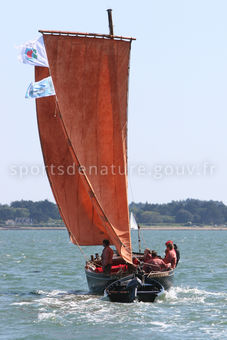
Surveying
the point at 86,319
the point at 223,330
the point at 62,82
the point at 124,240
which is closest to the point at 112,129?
the point at 62,82

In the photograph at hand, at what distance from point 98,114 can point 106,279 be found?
707cm

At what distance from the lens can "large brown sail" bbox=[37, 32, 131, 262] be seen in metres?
27.6

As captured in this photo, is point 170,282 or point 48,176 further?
point 48,176

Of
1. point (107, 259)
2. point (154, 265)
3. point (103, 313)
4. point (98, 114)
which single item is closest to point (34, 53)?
point (98, 114)

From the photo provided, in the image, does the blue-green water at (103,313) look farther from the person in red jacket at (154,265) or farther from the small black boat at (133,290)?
the person in red jacket at (154,265)

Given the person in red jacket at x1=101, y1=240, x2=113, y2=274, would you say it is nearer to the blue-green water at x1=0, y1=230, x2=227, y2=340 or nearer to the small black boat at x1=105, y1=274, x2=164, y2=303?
the blue-green water at x1=0, y1=230, x2=227, y2=340

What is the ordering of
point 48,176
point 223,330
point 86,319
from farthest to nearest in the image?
point 48,176
point 86,319
point 223,330

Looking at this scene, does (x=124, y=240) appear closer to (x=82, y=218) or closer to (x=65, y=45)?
(x=82, y=218)

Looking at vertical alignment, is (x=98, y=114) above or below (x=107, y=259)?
above

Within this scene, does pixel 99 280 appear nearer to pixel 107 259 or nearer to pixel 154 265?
pixel 107 259

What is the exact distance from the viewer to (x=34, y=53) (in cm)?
2866

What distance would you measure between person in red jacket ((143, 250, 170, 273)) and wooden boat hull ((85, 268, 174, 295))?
0.35 meters

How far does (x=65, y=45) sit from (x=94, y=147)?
4634mm

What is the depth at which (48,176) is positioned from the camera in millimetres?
30328
